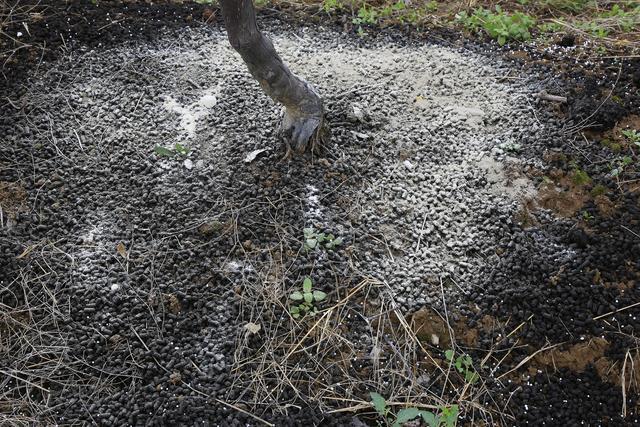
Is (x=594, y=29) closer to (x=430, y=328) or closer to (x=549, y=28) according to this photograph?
(x=549, y=28)

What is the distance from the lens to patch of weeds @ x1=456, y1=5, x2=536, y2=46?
10.00 ft

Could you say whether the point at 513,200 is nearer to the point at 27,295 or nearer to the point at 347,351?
the point at 347,351

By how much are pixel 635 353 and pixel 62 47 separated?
288 centimetres

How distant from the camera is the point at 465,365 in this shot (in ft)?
6.44

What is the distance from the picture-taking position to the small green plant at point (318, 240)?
7.09 ft

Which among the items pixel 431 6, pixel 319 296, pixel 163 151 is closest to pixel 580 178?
pixel 319 296

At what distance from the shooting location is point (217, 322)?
2.02 m

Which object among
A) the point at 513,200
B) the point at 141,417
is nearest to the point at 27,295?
the point at 141,417

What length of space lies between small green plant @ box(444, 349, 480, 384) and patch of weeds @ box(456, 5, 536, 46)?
1.81 metres

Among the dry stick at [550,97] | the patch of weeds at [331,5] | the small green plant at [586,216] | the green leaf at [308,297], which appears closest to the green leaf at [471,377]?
the green leaf at [308,297]

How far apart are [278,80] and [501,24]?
5.00 ft

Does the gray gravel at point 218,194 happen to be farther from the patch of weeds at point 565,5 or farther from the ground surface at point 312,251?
the patch of weeds at point 565,5

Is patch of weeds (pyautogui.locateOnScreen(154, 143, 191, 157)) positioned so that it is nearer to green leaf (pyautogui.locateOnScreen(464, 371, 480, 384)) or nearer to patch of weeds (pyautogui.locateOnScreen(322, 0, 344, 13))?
patch of weeds (pyautogui.locateOnScreen(322, 0, 344, 13))

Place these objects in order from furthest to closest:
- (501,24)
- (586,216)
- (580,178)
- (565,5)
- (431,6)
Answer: (565,5)
(431,6)
(501,24)
(580,178)
(586,216)
